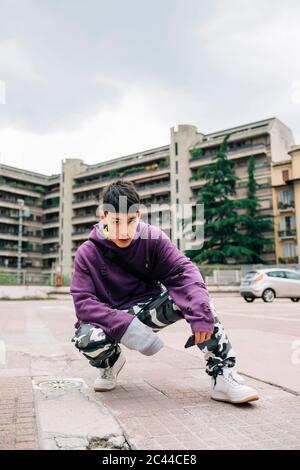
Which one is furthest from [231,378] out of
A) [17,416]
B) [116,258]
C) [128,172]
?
[128,172]

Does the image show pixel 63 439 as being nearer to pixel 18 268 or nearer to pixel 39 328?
pixel 39 328

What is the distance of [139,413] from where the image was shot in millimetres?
2512

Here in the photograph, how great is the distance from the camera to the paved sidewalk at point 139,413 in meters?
2.05

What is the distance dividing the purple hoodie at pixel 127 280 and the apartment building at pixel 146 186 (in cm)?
3139

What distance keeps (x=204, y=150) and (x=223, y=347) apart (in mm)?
52543

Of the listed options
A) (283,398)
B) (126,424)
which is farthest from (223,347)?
(126,424)

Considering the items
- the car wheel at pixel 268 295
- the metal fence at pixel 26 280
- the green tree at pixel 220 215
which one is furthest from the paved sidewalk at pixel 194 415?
the green tree at pixel 220 215

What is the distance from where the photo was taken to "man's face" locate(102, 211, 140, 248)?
2.82 metres

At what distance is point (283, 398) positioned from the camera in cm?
285

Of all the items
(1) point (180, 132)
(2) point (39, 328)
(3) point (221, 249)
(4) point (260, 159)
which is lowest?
(2) point (39, 328)

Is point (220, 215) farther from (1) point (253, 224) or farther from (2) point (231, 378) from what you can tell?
(2) point (231, 378)

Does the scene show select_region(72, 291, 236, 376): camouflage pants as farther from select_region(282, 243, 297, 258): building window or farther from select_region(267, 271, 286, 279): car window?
select_region(282, 243, 297, 258): building window

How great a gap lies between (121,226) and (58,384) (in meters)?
1.30

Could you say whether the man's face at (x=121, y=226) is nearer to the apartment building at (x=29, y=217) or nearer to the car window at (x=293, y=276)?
the car window at (x=293, y=276)
